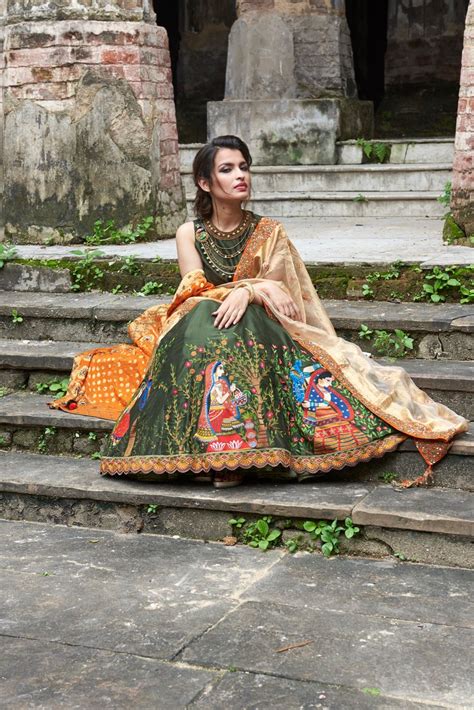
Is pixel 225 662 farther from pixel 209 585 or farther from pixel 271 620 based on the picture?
pixel 209 585

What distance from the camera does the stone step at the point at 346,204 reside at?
337 inches

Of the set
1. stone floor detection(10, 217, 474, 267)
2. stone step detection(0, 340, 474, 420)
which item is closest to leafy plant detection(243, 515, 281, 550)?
stone step detection(0, 340, 474, 420)

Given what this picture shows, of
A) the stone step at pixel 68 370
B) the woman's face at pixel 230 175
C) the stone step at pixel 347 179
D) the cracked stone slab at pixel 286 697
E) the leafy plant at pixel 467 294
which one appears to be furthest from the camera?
the stone step at pixel 347 179

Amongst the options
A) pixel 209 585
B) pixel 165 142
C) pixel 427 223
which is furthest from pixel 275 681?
pixel 427 223

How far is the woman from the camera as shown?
14.3 feet

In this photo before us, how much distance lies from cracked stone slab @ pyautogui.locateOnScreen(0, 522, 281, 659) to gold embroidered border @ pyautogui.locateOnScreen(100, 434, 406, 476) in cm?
28

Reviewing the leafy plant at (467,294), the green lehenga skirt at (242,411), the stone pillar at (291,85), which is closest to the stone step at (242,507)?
the green lehenga skirt at (242,411)

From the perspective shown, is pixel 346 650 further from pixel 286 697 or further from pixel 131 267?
pixel 131 267

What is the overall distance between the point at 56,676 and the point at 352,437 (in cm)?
163

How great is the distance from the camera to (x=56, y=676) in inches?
127

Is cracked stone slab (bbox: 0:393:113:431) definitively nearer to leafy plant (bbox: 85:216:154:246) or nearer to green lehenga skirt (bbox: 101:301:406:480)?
green lehenga skirt (bbox: 101:301:406:480)

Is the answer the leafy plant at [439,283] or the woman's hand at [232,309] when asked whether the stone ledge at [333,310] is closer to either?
the leafy plant at [439,283]

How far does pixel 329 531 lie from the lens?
414 centimetres

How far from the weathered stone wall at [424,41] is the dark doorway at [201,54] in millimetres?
1827
